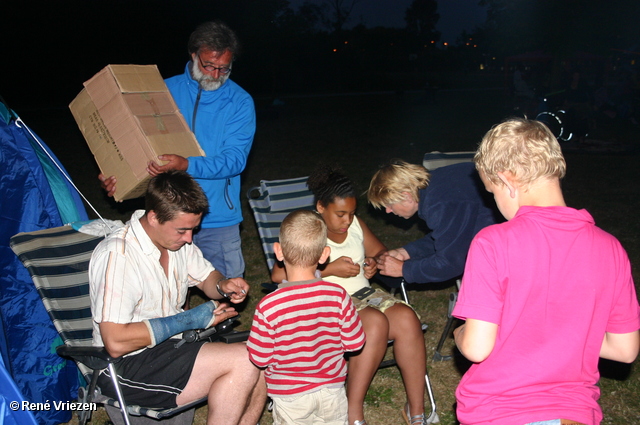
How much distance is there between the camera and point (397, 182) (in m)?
3.38

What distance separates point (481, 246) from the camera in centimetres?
163

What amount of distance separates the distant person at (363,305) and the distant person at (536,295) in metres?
1.37

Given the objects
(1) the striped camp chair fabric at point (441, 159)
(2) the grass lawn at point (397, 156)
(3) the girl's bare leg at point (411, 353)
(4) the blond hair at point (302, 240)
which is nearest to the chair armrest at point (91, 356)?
(2) the grass lawn at point (397, 156)

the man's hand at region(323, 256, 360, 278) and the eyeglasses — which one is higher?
the eyeglasses

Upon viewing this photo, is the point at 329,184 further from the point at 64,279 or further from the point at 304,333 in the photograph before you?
the point at 64,279

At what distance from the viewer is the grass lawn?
362 cm

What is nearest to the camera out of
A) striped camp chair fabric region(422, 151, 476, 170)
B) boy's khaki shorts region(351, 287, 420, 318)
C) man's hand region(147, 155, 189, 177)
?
man's hand region(147, 155, 189, 177)

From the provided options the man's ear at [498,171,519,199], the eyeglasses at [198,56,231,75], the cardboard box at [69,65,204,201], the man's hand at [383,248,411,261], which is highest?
the eyeglasses at [198,56,231,75]

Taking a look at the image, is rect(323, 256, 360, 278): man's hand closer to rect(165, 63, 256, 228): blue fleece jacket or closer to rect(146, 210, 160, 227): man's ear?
rect(165, 63, 256, 228): blue fleece jacket

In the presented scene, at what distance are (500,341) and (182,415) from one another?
209 centimetres

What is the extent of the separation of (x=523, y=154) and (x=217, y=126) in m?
2.35

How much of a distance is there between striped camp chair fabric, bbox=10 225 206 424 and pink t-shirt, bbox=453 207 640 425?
1.92 m

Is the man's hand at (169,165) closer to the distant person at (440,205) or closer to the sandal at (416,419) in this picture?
the distant person at (440,205)

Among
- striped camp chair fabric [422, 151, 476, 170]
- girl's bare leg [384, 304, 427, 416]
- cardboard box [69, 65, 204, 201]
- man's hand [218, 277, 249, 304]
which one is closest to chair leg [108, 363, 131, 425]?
man's hand [218, 277, 249, 304]
